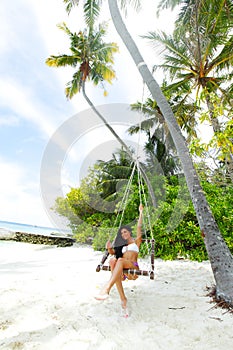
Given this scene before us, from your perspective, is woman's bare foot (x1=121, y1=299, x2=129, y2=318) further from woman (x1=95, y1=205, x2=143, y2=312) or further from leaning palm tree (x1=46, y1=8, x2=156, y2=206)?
leaning palm tree (x1=46, y1=8, x2=156, y2=206)

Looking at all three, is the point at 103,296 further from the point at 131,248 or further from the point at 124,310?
the point at 131,248

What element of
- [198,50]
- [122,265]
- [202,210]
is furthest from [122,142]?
[122,265]

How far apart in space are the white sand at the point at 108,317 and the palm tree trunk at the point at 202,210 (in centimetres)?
30

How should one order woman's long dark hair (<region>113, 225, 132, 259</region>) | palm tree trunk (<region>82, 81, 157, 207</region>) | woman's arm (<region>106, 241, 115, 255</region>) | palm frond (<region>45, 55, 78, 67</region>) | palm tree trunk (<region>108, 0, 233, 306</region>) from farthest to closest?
palm frond (<region>45, 55, 78, 67</region>)
palm tree trunk (<region>82, 81, 157, 207</region>)
woman's long dark hair (<region>113, 225, 132, 259</region>)
woman's arm (<region>106, 241, 115, 255</region>)
palm tree trunk (<region>108, 0, 233, 306</region>)

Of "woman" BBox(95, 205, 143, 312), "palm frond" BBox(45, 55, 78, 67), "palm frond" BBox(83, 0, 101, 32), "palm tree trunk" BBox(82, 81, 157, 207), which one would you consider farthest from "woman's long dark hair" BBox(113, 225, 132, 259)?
"palm frond" BBox(45, 55, 78, 67)

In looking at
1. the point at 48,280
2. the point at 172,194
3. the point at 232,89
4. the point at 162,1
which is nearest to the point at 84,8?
the point at 162,1

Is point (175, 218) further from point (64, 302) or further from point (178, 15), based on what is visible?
point (178, 15)

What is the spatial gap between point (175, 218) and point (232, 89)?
4.12 meters

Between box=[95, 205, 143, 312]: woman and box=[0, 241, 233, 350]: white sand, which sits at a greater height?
box=[95, 205, 143, 312]: woman

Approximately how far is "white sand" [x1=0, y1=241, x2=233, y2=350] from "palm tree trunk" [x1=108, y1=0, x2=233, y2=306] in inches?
11.9

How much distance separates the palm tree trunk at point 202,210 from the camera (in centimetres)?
261

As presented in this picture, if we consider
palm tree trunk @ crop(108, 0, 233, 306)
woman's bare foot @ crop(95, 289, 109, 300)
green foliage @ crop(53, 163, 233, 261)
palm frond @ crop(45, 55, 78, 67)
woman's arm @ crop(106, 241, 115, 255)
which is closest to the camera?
woman's bare foot @ crop(95, 289, 109, 300)

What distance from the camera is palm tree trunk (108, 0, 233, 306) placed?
2.61 m

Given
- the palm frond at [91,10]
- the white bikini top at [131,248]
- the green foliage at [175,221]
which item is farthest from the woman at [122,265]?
the palm frond at [91,10]
